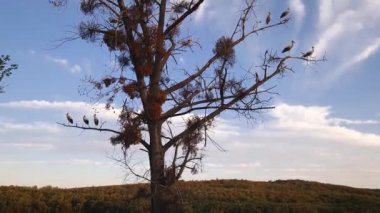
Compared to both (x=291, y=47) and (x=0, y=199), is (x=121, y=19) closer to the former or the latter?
(x=291, y=47)

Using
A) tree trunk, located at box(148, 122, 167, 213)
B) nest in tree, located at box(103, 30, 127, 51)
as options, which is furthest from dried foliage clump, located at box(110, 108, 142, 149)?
nest in tree, located at box(103, 30, 127, 51)

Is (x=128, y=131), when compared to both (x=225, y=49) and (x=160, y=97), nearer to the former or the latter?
(x=160, y=97)

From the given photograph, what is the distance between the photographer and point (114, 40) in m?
14.2

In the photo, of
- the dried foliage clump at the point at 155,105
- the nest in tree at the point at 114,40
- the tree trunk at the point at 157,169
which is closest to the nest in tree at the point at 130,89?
the dried foliage clump at the point at 155,105

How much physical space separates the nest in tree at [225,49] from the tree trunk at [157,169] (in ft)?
8.03

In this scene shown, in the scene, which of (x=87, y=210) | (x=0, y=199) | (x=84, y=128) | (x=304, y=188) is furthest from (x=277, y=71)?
(x=304, y=188)

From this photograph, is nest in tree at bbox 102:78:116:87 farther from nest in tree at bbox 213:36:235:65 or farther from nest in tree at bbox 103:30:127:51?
nest in tree at bbox 213:36:235:65

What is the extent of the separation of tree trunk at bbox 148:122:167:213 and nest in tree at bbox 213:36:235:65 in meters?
2.45

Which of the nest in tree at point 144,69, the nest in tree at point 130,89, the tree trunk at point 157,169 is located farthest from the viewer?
the nest in tree at point 144,69

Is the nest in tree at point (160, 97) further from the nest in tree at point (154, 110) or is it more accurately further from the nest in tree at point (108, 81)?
the nest in tree at point (108, 81)

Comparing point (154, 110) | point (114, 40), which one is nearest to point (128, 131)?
point (154, 110)

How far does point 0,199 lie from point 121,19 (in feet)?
44.0

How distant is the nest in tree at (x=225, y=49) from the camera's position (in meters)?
14.5

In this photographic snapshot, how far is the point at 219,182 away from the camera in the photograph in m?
51.8
